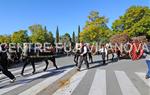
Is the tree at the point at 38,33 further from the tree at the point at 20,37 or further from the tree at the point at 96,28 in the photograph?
the tree at the point at 96,28

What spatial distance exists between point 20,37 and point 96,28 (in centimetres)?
3840

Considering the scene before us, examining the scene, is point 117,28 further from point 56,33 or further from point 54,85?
point 54,85

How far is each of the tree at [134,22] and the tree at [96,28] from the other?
1316cm

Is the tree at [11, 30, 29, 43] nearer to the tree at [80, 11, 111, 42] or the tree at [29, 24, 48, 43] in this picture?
the tree at [29, 24, 48, 43]

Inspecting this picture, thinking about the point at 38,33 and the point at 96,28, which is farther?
the point at 38,33

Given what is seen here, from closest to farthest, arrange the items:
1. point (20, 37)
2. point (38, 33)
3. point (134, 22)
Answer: point (134, 22) → point (38, 33) → point (20, 37)

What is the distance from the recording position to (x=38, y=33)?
245 feet

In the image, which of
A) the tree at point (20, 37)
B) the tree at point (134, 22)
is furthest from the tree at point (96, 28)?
the tree at point (20, 37)

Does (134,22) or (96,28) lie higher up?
(134,22)

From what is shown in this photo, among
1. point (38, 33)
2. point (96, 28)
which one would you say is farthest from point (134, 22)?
point (38, 33)

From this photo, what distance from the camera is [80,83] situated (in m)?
10.4

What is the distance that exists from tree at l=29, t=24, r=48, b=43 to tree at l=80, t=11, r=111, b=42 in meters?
20.7

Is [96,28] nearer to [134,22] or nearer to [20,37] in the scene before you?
[134,22]

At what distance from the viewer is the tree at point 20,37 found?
87188 millimetres
